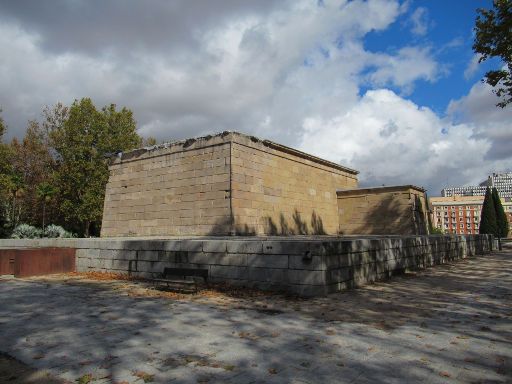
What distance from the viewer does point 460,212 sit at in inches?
5074

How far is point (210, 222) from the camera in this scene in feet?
46.9

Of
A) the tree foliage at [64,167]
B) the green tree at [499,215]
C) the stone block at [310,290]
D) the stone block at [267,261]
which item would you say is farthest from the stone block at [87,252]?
the green tree at [499,215]

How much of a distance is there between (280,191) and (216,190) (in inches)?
131

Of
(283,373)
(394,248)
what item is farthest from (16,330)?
(394,248)

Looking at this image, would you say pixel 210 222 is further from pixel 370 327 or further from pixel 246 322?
pixel 370 327

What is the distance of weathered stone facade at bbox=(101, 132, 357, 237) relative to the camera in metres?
14.3

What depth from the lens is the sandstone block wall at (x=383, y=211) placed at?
19.8m

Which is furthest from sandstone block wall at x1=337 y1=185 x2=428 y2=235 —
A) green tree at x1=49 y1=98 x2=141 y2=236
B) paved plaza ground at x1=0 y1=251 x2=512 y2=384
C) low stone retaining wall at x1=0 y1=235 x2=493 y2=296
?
green tree at x1=49 y1=98 x2=141 y2=236

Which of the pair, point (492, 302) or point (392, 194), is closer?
point (492, 302)

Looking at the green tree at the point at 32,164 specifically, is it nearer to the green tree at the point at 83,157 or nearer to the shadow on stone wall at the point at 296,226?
the green tree at the point at 83,157

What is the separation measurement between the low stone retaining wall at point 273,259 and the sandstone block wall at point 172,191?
353cm

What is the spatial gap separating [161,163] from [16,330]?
11695mm

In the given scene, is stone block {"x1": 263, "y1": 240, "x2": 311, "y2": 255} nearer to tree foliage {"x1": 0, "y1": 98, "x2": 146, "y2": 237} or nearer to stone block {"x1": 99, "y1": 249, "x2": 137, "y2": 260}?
stone block {"x1": 99, "y1": 249, "x2": 137, "y2": 260}

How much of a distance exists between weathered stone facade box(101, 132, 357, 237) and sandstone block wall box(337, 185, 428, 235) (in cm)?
218
